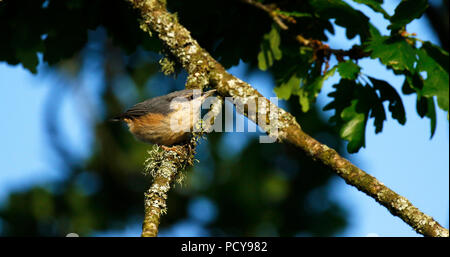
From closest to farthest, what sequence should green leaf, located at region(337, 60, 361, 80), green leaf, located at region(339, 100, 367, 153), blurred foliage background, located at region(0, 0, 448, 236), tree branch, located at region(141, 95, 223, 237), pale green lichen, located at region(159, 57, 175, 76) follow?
tree branch, located at region(141, 95, 223, 237), green leaf, located at region(337, 60, 361, 80), green leaf, located at region(339, 100, 367, 153), pale green lichen, located at region(159, 57, 175, 76), blurred foliage background, located at region(0, 0, 448, 236)

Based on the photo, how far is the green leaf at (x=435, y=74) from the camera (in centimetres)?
377

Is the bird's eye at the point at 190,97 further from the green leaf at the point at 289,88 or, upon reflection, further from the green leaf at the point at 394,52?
the green leaf at the point at 394,52

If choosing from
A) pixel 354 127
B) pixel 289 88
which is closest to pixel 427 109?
pixel 354 127

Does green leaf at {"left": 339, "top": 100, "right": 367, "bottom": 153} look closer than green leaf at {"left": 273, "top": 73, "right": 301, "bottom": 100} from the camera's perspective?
Yes

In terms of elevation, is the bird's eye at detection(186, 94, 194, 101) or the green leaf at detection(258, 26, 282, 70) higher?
the green leaf at detection(258, 26, 282, 70)

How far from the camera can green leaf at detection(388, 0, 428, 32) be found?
3.63 metres

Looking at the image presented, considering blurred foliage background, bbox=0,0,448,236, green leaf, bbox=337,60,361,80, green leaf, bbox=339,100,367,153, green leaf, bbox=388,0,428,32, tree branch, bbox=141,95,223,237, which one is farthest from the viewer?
blurred foliage background, bbox=0,0,448,236

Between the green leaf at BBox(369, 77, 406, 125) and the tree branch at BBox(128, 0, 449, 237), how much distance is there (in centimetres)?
85

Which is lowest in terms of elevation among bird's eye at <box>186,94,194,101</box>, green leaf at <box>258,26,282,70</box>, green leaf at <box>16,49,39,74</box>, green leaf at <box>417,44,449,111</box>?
green leaf at <box>417,44,449,111</box>

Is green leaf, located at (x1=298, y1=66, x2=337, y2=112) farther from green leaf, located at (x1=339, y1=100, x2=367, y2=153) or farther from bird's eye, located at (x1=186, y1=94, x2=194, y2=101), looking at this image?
bird's eye, located at (x1=186, y1=94, x2=194, y2=101)

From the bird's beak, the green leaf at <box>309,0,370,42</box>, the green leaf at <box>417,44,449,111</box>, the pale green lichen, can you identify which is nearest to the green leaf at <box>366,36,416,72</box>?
the green leaf at <box>417,44,449,111</box>
